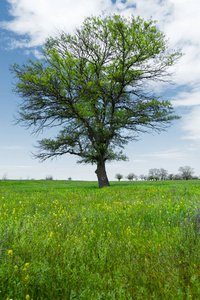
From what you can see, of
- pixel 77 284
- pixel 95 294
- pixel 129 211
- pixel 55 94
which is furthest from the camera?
pixel 55 94

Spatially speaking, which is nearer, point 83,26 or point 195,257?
point 195,257

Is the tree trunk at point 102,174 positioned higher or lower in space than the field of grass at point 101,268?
higher

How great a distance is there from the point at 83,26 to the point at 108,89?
20.5 feet

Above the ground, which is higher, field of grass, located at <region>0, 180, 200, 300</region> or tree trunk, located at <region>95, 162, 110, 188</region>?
tree trunk, located at <region>95, 162, 110, 188</region>

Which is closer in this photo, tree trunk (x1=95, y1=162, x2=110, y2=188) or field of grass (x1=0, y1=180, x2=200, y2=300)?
field of grass (x1=0, y1=180, x2=200, y2=300)

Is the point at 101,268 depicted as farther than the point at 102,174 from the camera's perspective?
No

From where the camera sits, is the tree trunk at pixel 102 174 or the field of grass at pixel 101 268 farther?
the tree trunk at pixel 102 174

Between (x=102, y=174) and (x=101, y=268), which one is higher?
(x=102, y=174)

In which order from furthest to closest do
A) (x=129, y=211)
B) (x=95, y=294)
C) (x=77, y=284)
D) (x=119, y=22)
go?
(x=119, y=22)
(x=129, y=211)
(x=77, y=284)
(x=95, y=294)

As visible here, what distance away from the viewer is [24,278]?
2957 mm

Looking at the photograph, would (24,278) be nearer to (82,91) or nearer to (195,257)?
(195,257)

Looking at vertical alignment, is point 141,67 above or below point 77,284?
above

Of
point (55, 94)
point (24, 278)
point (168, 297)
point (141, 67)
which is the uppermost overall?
point (141, 67)

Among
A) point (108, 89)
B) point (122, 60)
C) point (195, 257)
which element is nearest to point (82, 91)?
point (108, 89)
